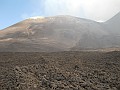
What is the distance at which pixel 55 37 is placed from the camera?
5422 centimetres

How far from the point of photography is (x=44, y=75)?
14156 millimetres

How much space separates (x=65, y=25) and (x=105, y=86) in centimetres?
5383

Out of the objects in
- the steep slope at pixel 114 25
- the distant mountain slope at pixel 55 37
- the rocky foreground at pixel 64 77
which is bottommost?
the rocky foreground at pixel 64 77

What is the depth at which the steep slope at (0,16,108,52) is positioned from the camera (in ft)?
149

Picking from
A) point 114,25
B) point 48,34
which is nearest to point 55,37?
point 48,34

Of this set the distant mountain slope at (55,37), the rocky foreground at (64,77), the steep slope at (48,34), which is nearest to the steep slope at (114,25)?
the steep slope at (48,34)

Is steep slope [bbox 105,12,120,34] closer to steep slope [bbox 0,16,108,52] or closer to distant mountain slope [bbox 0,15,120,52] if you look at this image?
steep slope [bbox 0,16,108,52]

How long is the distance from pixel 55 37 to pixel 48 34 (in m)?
3.35

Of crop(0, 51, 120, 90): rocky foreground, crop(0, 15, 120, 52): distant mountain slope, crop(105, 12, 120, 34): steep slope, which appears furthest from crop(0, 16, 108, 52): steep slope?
crop(0, 51, 120, 90): rocky foreground

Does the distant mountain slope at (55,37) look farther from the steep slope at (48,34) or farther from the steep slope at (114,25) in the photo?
the steep slope at (114,25)

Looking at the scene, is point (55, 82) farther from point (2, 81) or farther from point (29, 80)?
point (2, 81)

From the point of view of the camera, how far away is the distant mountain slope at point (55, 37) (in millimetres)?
43100

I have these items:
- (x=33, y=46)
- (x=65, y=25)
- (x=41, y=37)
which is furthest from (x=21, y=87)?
(x=65, y=25)

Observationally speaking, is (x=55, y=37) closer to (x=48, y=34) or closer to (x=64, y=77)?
(x=48, y=34)
